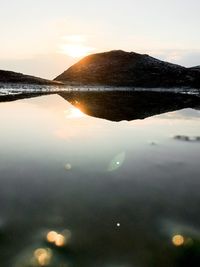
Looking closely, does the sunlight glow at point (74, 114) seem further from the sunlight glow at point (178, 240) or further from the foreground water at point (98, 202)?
the sunlight glow at point (178, 240)

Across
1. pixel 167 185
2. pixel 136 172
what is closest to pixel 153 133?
pixel 136 172

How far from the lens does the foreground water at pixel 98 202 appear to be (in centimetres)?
853

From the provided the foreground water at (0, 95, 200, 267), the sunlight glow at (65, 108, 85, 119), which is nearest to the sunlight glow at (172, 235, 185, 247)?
the foreground water at (0, 95, 200, 267)

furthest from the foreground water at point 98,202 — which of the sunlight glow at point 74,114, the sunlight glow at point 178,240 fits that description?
the sunlight glow at point 74,114

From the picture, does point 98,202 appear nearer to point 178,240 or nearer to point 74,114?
point 178,240

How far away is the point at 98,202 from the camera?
11.8 meters

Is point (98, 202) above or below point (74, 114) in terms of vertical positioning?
above

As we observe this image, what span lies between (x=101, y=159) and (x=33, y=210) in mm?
7681

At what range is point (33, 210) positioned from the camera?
35.7ft

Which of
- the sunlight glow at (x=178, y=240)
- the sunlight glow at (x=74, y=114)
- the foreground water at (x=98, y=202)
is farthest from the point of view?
the sunlight glow at (x=74, y=114)

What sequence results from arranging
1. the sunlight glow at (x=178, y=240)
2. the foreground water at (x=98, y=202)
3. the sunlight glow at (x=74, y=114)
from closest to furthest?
the foreground water at (x=98, y=202), the sunlight glow at (x=178, y=240), the sunlight glow at (x=74, y=114)

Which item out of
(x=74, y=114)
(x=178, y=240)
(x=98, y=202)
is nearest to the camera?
(x=178, y=240)

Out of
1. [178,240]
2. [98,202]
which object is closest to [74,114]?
[98,202]

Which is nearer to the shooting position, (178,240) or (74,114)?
(178,240)
